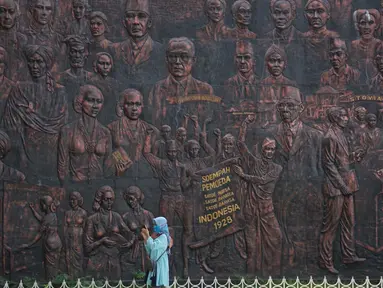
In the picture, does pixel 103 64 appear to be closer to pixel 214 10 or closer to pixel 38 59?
pixel 38 59

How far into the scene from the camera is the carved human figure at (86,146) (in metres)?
17.3

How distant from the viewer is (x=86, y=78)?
17438 mm

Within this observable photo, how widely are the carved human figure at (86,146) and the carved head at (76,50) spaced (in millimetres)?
505

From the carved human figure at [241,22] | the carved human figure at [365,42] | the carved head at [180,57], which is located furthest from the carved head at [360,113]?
the carved head at [180,57]

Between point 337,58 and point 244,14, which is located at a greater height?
point 244,14

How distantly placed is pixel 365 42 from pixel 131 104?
15.0 feet

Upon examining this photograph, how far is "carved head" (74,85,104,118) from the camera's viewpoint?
56.9 feet

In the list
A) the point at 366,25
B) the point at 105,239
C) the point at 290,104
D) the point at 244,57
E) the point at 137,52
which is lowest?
the point at 105,239

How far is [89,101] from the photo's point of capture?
683 inches

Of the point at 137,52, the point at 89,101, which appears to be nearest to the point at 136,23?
the point at 137,52

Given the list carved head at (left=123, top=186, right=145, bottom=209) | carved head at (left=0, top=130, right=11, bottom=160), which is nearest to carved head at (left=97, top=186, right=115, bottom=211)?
carved head at (left=123, top=186, right=145, bottom=209)

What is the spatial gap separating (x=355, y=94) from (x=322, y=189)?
1.89 metres

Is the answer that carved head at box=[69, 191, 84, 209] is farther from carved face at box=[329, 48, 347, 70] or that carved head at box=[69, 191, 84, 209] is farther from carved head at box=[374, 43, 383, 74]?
carved head at box=[374, 43, 383, 74]

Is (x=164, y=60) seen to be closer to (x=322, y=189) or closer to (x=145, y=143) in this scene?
→ (x=145, y=143)
